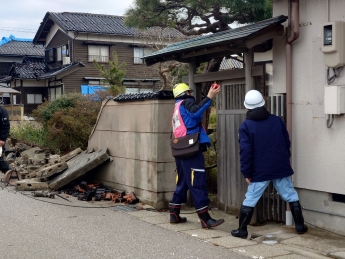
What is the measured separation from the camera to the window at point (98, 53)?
1484 inches

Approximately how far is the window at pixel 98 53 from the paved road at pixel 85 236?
29.1 meters

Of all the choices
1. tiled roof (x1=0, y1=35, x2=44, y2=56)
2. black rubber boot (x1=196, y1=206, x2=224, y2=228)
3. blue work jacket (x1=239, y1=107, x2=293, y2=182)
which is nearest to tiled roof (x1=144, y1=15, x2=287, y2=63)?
blue work jacket (x1=239, y1=107, x2=293, y2=182)

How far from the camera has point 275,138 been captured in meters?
6.84

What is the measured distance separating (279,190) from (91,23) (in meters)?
33.1

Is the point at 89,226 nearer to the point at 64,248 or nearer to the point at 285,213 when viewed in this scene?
the point at 64,248

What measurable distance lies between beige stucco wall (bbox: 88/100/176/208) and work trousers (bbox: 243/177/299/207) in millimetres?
2395

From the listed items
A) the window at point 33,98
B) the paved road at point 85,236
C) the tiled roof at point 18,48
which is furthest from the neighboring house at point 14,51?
the paved road at point 85,236

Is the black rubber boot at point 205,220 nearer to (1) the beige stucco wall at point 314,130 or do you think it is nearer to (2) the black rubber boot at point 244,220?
(2) the black rubber boot at point 244,220

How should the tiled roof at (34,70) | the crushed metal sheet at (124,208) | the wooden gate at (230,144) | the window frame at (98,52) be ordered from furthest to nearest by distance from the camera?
the tiled roof at (34,70) < the window frame at (98,52) < the crushed metal sheet at (124,208) < the wooden gate at (230,144)

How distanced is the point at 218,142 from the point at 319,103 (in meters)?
2.01

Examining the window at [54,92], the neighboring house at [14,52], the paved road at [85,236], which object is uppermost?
the neighboring house at [14,52]

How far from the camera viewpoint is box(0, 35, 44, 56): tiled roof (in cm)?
4838

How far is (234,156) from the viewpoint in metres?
8.17

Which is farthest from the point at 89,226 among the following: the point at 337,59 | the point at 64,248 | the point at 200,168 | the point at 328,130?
the point at 337,59
